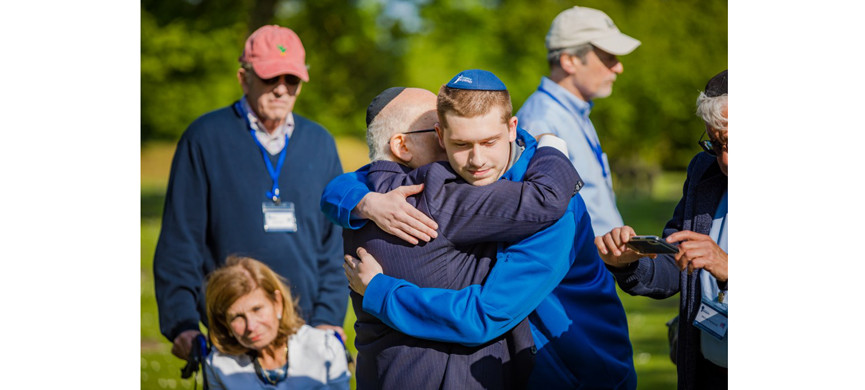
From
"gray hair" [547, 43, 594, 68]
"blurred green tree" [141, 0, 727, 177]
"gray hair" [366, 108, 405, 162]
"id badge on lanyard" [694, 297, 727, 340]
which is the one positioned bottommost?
"id badge on lanyard" [694, 297, 727, 340]

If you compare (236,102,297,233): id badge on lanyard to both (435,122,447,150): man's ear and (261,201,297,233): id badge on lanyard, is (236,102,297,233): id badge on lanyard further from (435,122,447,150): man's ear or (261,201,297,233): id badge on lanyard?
(435,122,447,150): man's ear

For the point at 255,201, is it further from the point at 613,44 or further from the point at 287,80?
the point at 613,44

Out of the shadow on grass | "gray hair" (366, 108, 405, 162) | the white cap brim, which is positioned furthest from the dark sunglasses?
the shadow on grass

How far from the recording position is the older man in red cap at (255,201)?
4.61 meters

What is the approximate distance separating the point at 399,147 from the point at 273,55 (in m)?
2.14

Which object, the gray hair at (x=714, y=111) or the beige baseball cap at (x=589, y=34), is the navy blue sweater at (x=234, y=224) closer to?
the beige baseball cap at (x=589, y=34)

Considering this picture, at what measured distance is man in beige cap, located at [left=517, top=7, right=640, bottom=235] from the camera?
4.23 metres

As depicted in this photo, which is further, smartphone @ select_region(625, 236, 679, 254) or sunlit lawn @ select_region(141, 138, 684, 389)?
sunlit lawn @ select_region(141, 138, 684, 389)

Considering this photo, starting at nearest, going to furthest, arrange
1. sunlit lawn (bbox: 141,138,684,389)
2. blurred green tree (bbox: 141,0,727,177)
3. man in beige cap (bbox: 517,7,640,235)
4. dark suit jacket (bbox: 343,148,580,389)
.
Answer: dark suit jacket (bbox: 343,148,580,389) < man in beige cap (bbox: 517,7,640,235) < sunlit lawn (bbox: 141,138,684,389) < blurred green tree (bbox: 141,0,727,177)

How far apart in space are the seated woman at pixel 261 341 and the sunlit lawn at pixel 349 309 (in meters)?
1.89

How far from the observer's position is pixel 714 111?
288cm

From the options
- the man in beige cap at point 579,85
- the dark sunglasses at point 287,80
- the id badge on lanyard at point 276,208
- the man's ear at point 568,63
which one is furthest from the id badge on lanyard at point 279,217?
the man's ear at point 568,63

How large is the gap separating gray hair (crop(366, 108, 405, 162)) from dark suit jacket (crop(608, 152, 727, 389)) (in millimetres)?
822

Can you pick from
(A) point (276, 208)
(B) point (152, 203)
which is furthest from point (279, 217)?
(B) point (152, 203)
